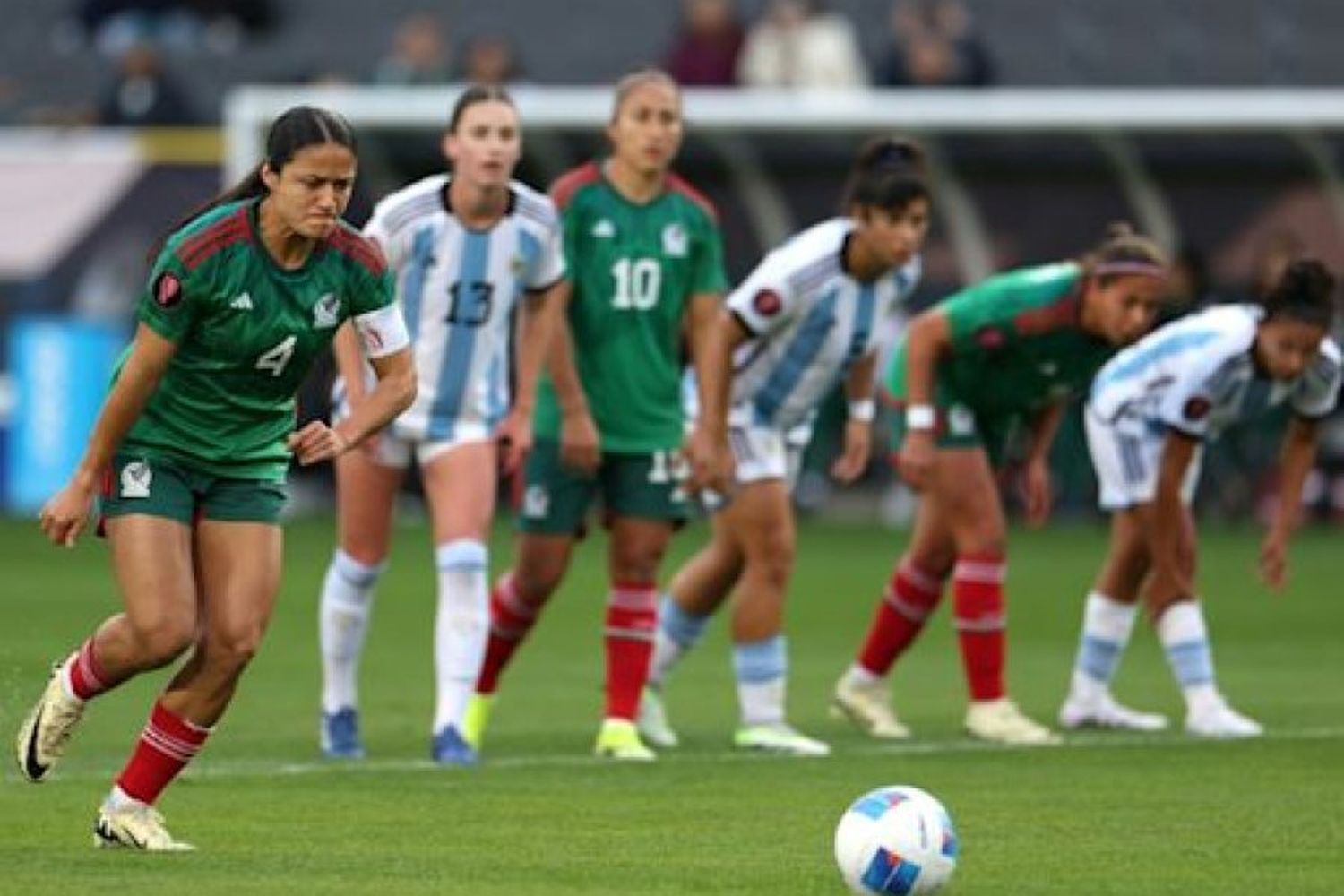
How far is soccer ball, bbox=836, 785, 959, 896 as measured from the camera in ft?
29.4

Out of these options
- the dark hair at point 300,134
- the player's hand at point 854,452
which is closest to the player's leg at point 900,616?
the player's hand at point 854,452

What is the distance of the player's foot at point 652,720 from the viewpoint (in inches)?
541

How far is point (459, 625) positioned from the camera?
41.8 feet

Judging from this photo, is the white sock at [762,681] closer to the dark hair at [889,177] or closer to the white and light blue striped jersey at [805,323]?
the white and light blue striped jersey at [805,323]

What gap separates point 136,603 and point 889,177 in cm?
441

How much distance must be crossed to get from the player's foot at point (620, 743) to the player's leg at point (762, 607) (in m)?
0.47

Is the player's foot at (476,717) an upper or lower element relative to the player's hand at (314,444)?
lower

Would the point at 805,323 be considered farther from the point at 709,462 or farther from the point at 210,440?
the point at 210,440

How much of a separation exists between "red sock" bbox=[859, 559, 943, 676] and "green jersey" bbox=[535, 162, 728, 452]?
4.79 feet

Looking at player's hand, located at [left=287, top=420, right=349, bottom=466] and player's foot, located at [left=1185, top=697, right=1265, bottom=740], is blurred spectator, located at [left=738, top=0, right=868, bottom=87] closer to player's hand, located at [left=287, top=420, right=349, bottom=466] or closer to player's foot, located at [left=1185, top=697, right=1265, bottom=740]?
player's foot, located at [left=1185, top=697, right=1265, bottom=740]

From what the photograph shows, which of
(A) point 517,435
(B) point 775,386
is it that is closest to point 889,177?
(B) point 775,386

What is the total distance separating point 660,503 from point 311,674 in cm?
346

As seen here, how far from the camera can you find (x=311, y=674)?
16391mm

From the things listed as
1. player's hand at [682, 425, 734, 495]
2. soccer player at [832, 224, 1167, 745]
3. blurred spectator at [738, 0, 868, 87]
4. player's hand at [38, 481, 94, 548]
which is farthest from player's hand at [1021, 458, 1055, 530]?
blurred spectator at [738, 0, 868, 87]
